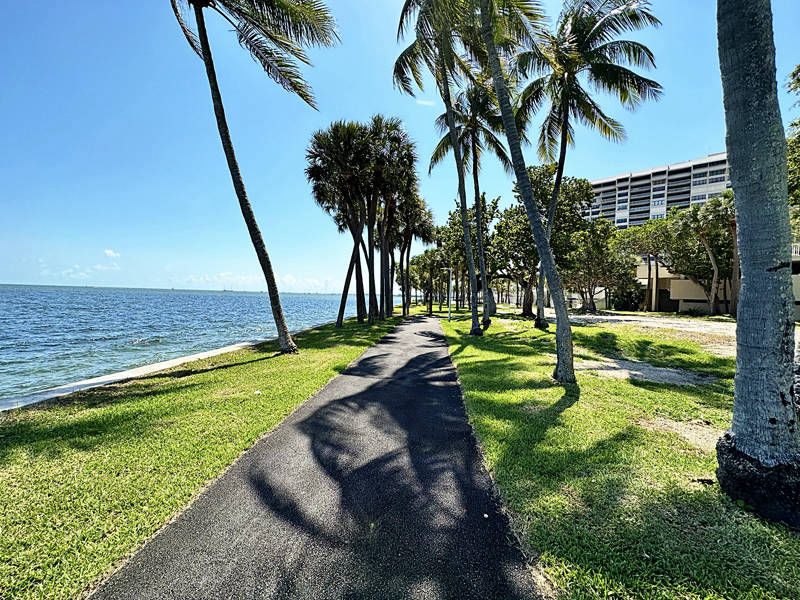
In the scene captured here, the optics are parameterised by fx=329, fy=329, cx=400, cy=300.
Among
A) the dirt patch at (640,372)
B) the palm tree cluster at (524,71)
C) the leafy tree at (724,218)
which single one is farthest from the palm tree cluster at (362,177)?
the leafy tree at (724,218)

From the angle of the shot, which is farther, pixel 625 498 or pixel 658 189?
pixel 658 189

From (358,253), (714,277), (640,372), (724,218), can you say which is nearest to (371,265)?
(358,253)

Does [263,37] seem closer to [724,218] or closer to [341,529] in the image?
[341,529]

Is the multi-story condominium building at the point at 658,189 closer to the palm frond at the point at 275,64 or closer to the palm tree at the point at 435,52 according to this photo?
the palm tree at the point at 435,52

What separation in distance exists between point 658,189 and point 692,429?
351 ft

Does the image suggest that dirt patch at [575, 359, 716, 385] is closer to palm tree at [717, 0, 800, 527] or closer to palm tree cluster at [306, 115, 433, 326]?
palm tree at [717, 0, 800, 527]

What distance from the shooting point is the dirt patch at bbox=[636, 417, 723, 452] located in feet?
14.2

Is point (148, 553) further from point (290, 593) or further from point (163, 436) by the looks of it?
point (163, 436)

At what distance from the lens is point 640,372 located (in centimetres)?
873

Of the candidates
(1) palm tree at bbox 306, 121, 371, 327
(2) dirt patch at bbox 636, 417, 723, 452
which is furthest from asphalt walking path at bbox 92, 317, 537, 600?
(1) palm tree at bbox 306, 121, 371, 327

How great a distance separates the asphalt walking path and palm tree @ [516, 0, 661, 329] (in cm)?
1236

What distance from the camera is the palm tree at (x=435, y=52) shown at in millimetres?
8750

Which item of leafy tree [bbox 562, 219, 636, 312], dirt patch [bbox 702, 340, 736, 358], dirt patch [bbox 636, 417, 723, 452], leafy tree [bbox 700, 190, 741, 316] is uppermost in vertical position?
leafy tree [bbox 700, 190, 741, 316]

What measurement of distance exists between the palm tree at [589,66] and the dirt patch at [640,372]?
24.9 ft
